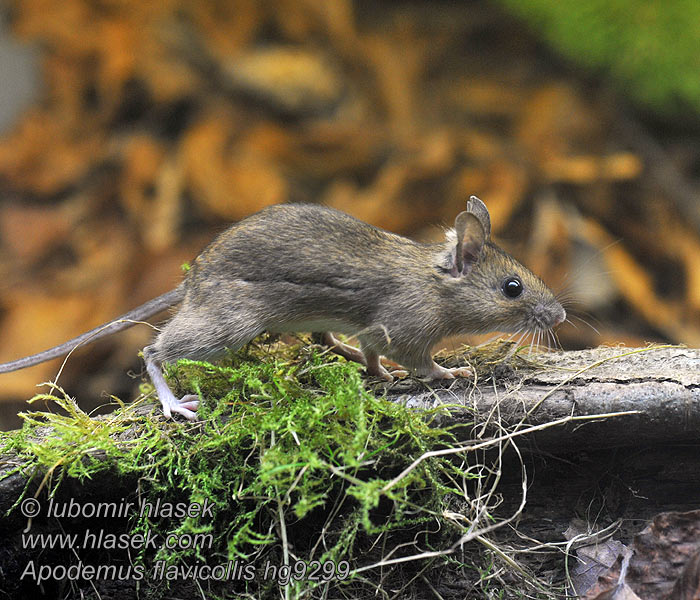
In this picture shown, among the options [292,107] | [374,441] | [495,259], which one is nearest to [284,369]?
[374,441]

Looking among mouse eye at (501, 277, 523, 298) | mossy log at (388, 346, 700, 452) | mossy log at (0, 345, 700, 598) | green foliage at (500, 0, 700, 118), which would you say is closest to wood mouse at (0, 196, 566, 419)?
mouse eye at (501, 277, 523, 298)

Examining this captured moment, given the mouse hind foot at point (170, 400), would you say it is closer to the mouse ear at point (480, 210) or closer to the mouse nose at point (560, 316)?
the mouse ear at point (480, 210)

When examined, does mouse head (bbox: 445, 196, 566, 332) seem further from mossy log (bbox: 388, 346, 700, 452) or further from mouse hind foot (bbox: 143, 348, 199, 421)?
mouse hind foot (bbox: 143, 348, 199, 421)

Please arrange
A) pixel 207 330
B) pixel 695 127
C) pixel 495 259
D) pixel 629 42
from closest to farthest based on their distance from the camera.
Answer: pixel 207 330
pixel 495 259
pixel 629 42
pixel 695 127

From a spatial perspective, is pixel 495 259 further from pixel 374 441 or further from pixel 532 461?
pixel 374 441

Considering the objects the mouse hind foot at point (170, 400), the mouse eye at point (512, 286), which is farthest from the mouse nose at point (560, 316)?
the mouse hind foot at point (170, 400)

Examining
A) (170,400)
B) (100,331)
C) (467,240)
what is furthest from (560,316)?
(100,331)
